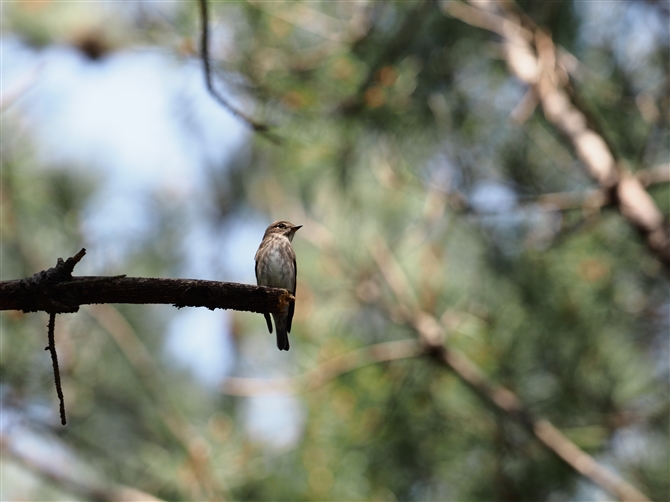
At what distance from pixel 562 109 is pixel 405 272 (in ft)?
5.14

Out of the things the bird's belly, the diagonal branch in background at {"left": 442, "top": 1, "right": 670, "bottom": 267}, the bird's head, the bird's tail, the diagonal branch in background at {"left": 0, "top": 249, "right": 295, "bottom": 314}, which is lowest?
the diagonal branch in background at {"left": 0, "top": 249, "right": 295, "bottom": 314}

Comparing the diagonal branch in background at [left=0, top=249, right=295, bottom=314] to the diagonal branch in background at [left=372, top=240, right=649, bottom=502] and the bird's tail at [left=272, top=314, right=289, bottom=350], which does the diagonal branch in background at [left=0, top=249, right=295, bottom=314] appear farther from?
the diagonal branch in background at [left=372, top=240, right=649, bottom=502]

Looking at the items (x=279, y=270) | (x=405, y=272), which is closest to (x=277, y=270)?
(x=279, y=270)

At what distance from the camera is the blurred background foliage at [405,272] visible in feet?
16.0

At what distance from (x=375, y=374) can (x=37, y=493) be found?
2.85 meters

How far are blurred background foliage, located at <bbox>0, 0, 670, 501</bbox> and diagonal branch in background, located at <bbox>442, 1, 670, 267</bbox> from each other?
18cm

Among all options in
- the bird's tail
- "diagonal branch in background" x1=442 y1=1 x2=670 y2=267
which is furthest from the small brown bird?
"diagonal branch in background" x1=442 y1=1 x2=670 y2=267

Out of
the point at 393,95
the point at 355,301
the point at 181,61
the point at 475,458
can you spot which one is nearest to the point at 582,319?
the point at 475,458

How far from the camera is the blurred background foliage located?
16.0 ft

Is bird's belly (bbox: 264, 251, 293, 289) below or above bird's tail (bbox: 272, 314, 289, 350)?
above

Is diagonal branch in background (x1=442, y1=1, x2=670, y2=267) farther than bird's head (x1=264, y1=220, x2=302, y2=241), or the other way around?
bird's head (x1=264, y1=220, x2=302, y2=241)

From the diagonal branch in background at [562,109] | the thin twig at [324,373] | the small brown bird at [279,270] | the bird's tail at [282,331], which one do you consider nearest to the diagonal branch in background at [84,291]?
the small brown bird at [279,270]

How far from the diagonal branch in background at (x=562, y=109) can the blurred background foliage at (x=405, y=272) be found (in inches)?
7.0

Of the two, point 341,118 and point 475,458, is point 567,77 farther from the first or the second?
point 475,458
